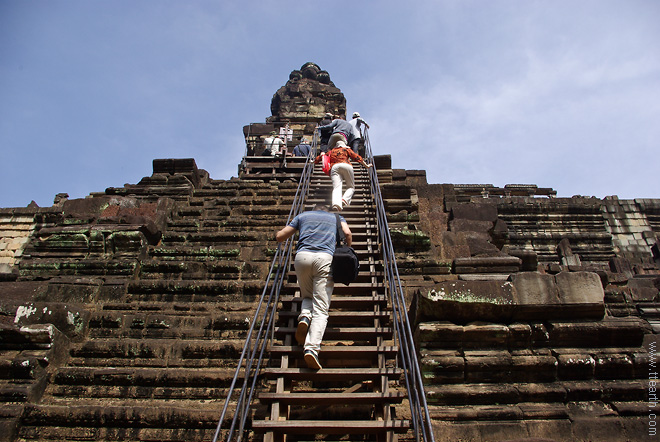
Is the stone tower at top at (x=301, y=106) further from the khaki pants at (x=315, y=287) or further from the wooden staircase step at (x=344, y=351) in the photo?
the wooden staircase step at (x=344, y=351)

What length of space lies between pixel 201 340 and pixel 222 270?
1.45 m

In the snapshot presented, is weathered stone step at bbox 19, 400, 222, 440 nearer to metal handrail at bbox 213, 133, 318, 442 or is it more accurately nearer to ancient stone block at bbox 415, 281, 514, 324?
metal handrail at bbox 213, 133, 318, 442

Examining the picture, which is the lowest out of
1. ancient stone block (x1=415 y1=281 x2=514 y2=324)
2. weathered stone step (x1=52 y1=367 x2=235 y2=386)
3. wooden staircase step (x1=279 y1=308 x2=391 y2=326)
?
weathered stone step (x1=52 y1=367 x2=235 y2=386)

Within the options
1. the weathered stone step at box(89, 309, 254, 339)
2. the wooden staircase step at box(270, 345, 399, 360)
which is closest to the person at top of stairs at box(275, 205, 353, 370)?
the wooden staircase step at box(270, 345, 399, 360)

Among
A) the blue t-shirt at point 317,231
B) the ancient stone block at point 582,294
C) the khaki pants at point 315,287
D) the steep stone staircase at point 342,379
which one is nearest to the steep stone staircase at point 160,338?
the steep stone staircase at point 342,379

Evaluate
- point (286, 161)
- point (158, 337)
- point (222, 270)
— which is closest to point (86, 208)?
point (222, 270)

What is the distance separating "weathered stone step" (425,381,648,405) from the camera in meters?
3.93

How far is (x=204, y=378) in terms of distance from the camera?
425 centimetres

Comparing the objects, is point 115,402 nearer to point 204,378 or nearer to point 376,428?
point 204,378

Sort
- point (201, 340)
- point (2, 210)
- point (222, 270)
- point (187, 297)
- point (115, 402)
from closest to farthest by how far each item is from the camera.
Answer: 1. point (115, 402)
2. point (201, 340)
3. point (187, 297)
4. point (222, 270)
5. point (2, 210)

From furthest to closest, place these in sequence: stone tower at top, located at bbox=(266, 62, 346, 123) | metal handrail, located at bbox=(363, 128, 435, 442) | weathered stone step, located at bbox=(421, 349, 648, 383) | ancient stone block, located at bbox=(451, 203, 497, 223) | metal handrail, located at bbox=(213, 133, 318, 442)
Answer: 1. stone tower at top, located at bbox=(266, 62, 346, 123)
2. ancient stone block, located at bbox=(451, 203, 497, 223)
3. weathered stone step, located at bbox=(421, 349, 648, 383)
4. metal handrail, located at bbox=(213, 133, 318, 442)
5. metal handrail, located at bbox=(363, 128, 435, 442)

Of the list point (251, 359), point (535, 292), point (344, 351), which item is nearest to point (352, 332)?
point (344, 351)

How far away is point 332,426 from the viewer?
3.06 metres

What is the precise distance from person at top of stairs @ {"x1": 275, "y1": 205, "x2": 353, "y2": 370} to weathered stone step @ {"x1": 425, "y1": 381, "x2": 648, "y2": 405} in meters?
1.22
